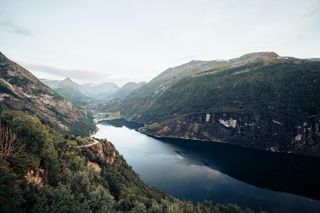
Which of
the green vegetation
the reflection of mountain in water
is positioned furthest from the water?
the green vegetation

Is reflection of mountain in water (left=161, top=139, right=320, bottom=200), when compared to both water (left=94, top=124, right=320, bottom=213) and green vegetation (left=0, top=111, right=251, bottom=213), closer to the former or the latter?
water (left=94, top=124, right=320, bottom=213)

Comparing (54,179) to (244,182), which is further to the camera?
(244,182)

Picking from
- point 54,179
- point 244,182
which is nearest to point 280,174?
point 244,182

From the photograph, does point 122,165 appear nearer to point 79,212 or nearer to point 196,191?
point 196,191

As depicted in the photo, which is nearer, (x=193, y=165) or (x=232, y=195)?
(x=232, y=195)

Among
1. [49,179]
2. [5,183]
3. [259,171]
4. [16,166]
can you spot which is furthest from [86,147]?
[259,171]

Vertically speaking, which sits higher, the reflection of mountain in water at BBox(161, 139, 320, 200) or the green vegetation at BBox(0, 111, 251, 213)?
the green vegetation at BBox(0, 111, 251, 213)

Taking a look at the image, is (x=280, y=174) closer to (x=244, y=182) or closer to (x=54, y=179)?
(x=244, y=182)

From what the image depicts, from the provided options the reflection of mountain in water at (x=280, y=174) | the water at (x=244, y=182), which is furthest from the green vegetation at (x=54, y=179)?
the reflection of mountain in water at (x=280, y=174)
